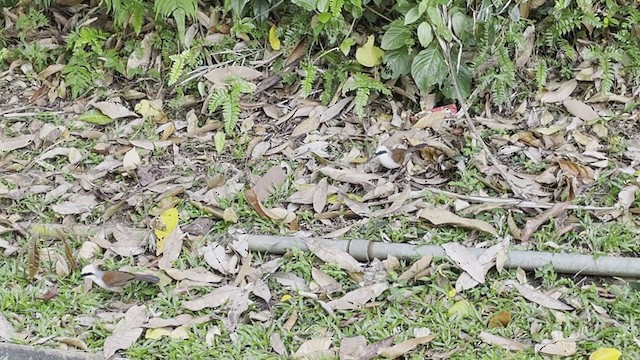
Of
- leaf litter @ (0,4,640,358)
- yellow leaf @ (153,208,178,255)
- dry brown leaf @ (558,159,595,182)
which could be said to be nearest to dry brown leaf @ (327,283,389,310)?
leaf litter @ (0,4,640,358)

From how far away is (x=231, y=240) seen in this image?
3.39 metres

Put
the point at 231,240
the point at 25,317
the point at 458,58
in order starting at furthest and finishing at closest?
the point at 458,58 < the point at 231,240 < the point at 25,317

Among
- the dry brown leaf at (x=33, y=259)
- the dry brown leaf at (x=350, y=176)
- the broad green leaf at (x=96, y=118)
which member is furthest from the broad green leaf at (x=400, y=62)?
the dry brown leaf at (x=33, y=259)

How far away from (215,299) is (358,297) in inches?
23.9

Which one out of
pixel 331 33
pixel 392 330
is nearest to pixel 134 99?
pixel 331 33

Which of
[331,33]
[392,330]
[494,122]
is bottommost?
[392,330]

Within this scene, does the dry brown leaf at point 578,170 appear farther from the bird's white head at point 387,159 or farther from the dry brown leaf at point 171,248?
the dry brown leaf at point 171,248

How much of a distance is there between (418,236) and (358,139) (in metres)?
0.86

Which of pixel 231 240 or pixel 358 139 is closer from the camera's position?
pixel 231 240

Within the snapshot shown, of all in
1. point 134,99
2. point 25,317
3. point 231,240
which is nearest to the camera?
point 25,317

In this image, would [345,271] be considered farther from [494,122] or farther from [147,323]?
[494,122]

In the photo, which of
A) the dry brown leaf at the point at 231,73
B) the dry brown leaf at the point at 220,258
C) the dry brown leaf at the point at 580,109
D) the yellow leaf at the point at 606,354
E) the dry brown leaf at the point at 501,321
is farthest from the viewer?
the dry brown leaf at the point at 231,73

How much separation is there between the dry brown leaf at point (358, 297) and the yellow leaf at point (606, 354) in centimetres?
84

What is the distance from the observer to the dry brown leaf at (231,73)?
14.2ft
